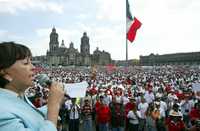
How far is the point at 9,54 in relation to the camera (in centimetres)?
191

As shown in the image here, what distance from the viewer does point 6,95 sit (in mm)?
1823

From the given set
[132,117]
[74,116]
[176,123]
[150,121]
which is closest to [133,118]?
[132,117]

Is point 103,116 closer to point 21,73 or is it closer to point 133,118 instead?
point 133,118

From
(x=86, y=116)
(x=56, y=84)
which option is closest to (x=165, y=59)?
(x=86, y=116)

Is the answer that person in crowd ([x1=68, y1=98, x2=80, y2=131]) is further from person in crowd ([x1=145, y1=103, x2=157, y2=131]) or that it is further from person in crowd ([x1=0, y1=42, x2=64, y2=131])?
person in crowd ([x1=0, y1=42, x2=64, y2=131])

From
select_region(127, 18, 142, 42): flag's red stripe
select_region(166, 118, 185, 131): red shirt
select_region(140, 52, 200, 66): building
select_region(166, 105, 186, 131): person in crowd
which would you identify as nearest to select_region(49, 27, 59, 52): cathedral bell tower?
select_region(140, 52, 200, 66): building

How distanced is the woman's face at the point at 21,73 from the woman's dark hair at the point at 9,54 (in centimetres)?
2

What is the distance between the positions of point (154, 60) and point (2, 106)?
470ft

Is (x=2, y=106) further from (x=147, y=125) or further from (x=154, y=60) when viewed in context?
(x=154, y=60)

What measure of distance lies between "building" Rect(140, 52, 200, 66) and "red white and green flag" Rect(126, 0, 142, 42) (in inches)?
3760

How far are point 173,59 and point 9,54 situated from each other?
13545cm

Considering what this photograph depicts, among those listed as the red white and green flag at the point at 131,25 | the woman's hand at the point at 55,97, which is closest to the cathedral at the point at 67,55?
the red white and green flag at the point at 131,25

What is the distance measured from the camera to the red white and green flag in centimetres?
1984

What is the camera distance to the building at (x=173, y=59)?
120 m
